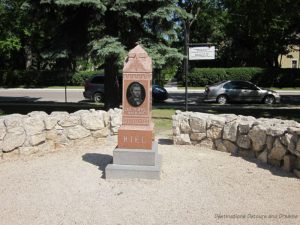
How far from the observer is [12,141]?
8.48 meters

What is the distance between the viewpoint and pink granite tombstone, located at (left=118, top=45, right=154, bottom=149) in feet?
24.3

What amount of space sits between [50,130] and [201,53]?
574 centimetres

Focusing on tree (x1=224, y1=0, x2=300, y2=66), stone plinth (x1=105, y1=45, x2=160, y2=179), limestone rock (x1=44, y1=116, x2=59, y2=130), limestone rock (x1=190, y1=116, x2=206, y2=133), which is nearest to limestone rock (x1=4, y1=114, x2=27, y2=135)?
limestone rock (x1=44, y1=116, x2=59, y2=130)

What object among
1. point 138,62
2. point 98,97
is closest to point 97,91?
point 98,97

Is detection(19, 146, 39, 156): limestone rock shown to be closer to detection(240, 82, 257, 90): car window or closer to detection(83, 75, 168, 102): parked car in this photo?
detection(83, 75, 168, 102): parked car

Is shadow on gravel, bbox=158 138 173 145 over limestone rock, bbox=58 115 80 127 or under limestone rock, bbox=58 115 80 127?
under

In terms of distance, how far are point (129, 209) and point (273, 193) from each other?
2.52 metres

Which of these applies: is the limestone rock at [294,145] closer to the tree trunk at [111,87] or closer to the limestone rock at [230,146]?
the limestone rock at [230,146]

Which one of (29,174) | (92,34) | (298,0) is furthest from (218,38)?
(29,174)

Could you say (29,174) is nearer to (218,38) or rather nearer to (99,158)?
(99,158)

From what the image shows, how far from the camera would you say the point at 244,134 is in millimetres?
8609

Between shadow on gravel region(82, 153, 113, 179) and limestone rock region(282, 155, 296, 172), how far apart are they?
12.1 ft

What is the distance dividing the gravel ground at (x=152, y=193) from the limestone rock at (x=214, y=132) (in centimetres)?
74

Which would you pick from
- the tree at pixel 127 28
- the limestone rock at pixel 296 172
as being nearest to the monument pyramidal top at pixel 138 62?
the limestone rock at pixel 296 172
